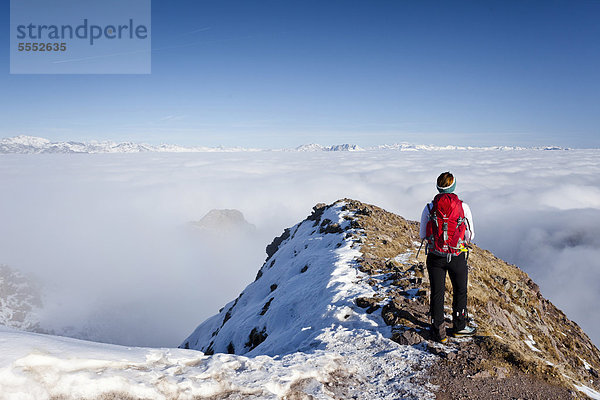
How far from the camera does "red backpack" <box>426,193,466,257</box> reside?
6.97 meters

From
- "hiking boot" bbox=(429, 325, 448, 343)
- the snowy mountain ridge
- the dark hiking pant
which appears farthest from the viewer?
"hiking boot" bbox=(429, 325, 448, 343)

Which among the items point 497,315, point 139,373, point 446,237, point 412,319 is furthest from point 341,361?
point 497,315

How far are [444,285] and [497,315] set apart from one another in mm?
6514

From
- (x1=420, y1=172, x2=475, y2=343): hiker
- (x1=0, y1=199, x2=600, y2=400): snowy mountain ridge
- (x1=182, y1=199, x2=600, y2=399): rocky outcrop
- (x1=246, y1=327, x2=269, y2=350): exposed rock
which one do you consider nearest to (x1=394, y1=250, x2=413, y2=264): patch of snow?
(x1=182, y1=199, x2=600, y2=399): rocky outcrop

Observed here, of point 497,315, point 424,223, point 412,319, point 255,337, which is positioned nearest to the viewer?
point 424,223

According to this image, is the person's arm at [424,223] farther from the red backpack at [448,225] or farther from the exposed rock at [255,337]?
the exposed rock at [255,337]

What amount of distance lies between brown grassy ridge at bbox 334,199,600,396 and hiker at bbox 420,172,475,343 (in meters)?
1.69

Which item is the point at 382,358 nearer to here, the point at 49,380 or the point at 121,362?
the point at 121,362

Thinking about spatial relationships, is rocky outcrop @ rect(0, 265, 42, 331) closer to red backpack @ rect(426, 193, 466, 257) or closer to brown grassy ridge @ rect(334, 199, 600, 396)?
brown grassy ridge @ rect(334, 199, 600, 396)

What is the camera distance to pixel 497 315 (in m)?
11.7

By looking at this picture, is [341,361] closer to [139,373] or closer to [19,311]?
[139,373]

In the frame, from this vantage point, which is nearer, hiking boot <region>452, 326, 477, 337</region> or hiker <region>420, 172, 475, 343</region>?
hiker <region>420, 172, 475, 343</region>

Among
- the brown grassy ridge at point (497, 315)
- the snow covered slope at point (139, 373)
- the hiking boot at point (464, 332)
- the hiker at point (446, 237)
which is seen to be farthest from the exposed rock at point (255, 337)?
the hiker at point (446, 237)

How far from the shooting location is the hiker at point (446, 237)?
699 centimetres
